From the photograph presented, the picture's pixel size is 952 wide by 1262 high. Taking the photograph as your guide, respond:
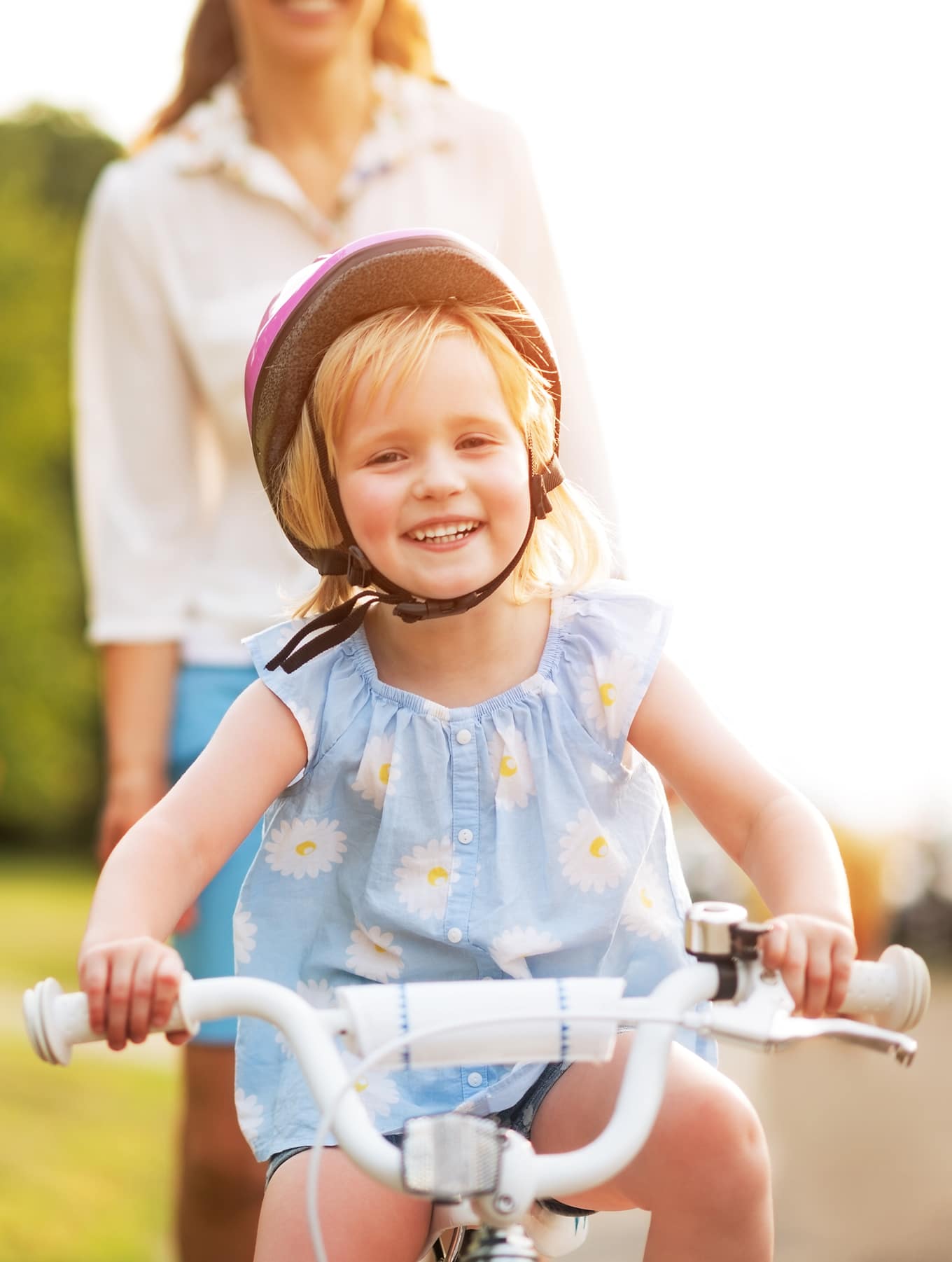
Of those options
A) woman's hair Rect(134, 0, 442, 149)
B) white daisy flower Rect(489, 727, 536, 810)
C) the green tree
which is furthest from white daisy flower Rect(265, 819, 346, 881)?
the green tree

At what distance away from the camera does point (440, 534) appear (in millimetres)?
2363

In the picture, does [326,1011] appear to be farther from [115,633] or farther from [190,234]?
[190,234]

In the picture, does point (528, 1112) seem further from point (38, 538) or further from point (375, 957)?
point (38, 538)

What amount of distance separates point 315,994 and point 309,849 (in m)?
0.21

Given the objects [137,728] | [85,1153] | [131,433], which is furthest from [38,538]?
[137,728]

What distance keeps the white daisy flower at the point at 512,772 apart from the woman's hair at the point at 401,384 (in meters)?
0.25

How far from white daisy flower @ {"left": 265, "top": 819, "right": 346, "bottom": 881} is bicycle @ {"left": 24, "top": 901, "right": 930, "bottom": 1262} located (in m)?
0.51

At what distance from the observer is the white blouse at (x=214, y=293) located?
3523 mm

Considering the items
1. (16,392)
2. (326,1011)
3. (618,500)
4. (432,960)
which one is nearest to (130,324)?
(618,500)

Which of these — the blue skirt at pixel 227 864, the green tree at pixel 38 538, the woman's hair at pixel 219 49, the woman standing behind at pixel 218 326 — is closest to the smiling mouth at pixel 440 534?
the woman standing behind at pixel 218 326

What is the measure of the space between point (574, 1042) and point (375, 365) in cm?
97

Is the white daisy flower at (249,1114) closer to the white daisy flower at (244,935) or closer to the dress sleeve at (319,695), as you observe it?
the white daisy flower at (244,935)

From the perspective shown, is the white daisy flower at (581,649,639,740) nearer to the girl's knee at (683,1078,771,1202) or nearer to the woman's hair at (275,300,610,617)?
the woman's hair at (275,300,610,617)

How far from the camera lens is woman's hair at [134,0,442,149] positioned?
387cm
